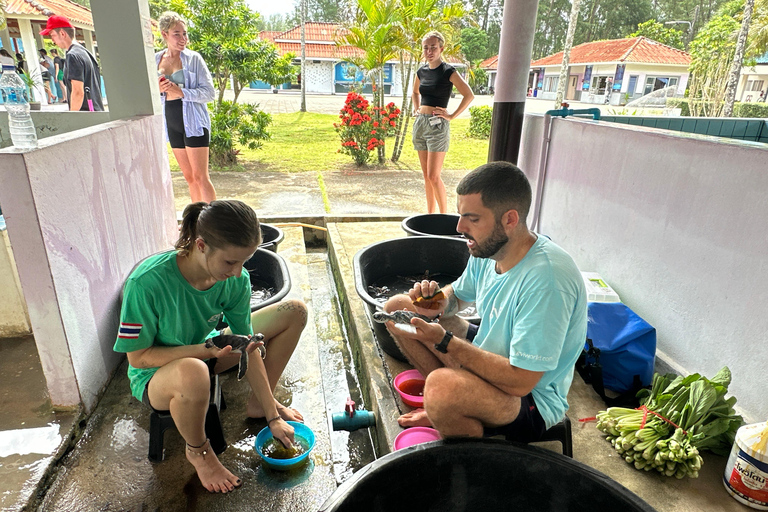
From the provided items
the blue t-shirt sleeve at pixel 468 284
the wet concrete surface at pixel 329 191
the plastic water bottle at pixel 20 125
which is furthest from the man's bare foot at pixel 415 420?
the wet concrete surface at pixel 329 191

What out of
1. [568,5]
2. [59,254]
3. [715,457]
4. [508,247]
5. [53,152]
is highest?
[568,5]

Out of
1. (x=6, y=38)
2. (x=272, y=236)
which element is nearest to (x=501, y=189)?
(x=272, y=236)

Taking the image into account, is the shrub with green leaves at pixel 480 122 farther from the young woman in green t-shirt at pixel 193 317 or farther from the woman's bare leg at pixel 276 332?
the young woman in green t-shirt at pixel 193 317

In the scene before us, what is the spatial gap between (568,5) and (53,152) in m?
46.1


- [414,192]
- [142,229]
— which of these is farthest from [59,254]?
[414,192]

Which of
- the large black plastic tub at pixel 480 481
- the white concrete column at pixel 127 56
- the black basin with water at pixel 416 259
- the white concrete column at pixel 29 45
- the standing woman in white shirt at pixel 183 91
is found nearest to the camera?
the large black plastic tub at pixel 480 481

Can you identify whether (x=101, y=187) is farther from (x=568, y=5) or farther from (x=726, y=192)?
(x=568, y=5)

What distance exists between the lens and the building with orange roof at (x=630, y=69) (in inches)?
1091

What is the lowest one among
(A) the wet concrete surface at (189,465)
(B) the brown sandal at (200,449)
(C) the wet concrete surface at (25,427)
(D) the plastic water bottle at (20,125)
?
(A) the wet concrete surface at (189,465)

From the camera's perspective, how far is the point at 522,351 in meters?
1.57

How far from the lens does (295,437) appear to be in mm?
→ 2080

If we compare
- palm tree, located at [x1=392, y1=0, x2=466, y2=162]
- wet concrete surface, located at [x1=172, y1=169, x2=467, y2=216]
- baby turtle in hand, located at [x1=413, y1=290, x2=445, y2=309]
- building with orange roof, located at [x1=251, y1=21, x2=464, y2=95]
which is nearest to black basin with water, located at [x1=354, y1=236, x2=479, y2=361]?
baby turtle in hand, located at [x1=413, y1=290, x2=445, y2=309]

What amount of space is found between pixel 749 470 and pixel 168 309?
2.28 metres

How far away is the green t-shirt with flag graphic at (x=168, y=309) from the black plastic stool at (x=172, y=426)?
0.13m
